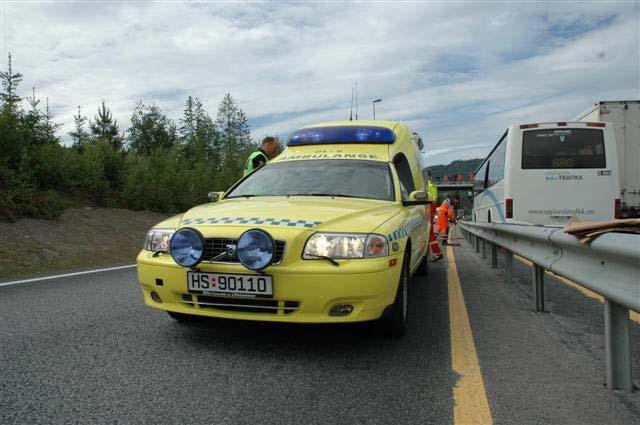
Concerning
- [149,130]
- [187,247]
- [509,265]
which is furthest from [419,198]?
[149,130]

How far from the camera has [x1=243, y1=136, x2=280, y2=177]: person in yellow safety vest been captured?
7.65m

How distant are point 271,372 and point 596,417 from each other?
1.75 meters

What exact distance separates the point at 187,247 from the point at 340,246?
1018 millimetres

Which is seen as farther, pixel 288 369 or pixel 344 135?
pixel 344 135

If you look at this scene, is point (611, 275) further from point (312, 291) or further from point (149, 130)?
point (149, 130)

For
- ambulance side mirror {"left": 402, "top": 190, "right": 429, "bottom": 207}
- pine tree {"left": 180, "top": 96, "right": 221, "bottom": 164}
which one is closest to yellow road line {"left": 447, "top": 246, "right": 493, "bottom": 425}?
ambulance side mirror {"left": 402, "top": 190, "right": 429, "bottom": 207}

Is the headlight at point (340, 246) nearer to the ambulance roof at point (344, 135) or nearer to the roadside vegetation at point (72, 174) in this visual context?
the ambulance roof at point (344, 135)

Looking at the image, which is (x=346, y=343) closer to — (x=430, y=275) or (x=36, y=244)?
(x=430, y=275)

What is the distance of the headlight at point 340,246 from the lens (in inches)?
137

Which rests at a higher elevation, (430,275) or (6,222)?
(6,222)

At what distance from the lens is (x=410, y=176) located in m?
6.88

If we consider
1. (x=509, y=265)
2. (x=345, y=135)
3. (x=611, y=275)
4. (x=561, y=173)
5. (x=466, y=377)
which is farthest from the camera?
(x=561, y=173)

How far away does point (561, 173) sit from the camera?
1130 cm

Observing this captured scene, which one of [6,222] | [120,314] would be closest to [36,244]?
[6,222]
